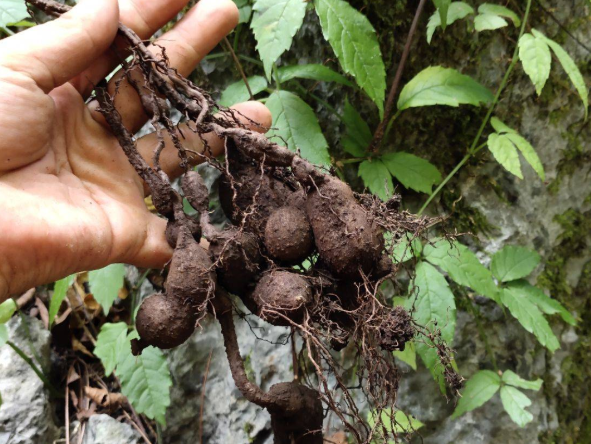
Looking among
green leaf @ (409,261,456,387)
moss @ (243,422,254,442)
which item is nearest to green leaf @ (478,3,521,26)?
green leaf @ (409,261,456,387)

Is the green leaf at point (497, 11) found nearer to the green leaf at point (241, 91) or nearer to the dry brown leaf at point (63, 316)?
the green leaf at point (241, 91)

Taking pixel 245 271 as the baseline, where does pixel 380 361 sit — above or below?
below

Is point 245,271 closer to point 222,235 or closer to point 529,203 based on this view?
point 222,235

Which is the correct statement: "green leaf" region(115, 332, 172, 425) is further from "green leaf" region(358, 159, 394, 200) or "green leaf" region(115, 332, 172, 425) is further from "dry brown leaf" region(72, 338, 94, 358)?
"green leaf" region(358, 159, 394, 200)

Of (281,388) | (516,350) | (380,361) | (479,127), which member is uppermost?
(479,127)

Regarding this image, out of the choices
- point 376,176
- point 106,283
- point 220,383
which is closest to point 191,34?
point 376,176

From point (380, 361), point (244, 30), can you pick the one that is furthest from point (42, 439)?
point (244, 30)

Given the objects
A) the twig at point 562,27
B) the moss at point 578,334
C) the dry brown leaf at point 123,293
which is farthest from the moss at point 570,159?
the dry brown leaf at point 123,293
